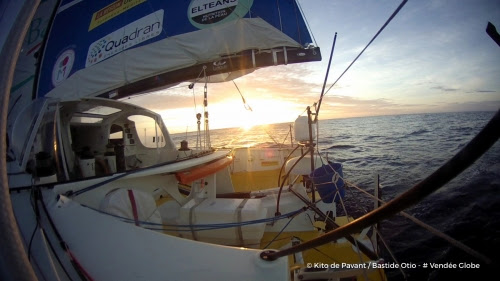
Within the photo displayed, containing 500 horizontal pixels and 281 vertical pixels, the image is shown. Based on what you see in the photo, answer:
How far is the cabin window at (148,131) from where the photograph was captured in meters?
5.73

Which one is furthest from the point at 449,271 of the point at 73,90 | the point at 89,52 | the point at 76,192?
the point at 89,52

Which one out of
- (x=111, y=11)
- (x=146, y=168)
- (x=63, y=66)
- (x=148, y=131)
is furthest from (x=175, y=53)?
(x=63, y=66)

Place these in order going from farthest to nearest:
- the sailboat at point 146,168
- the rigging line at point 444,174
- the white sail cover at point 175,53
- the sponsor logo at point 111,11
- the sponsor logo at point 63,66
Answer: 1. the sponsor logo at point 63,66
2. the sponsor logo at point 111,11
3. the white sail cover at point 175,53
4. the sailboat at point 146,168
5. the rigging line at point 444,174

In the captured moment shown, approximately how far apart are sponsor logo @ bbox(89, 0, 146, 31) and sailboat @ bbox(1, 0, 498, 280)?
4 centimetres

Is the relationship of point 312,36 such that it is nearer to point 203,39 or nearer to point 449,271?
point 203,39

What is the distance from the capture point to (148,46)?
17.0 feet

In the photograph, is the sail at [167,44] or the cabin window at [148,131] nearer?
the sail at [167,44]

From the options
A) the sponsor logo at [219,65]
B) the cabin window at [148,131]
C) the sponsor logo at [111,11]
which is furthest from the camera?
the cabin window at [148,131]

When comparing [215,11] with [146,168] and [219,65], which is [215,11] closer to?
[219,65]

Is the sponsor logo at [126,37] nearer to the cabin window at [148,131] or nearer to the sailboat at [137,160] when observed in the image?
the sailboat at [137,160]

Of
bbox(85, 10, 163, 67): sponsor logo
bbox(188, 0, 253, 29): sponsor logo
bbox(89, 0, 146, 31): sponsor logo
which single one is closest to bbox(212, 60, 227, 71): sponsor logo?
bbox(188, 0, 253, 29): sponsor logo

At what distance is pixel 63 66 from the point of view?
5668 millimetres

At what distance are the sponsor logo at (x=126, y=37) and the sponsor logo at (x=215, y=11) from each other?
3.03ft

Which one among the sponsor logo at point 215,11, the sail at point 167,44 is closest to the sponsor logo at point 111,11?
the sail at point 167,44
